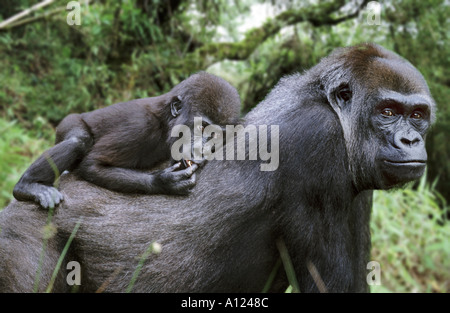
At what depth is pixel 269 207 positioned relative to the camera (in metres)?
3.20

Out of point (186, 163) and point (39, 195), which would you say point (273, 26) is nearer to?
point (186, 163)

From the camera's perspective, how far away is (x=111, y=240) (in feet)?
10.9

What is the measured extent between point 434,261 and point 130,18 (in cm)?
620

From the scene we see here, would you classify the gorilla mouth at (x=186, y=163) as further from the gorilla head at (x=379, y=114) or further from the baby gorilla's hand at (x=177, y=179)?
the gorilla head at (x=379, y=114)

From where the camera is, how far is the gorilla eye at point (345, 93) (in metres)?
3.27

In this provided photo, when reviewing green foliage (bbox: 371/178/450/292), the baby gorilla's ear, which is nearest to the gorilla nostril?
the baby gorilla's ear

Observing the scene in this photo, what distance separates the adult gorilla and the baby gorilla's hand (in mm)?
71

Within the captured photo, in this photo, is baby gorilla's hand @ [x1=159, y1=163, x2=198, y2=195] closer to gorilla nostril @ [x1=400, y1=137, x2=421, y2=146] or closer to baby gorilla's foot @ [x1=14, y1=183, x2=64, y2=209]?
baby gorilla's foot @ [x1=14, y1=183, x2=64, y2=209]

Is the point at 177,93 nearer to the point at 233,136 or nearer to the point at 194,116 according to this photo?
the point at 194,116

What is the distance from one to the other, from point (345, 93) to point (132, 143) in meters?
1.57

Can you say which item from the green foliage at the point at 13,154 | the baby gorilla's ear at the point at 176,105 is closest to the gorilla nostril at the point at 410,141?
the baby gorilla's ear at the point at 176,105

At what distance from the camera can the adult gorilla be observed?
10.2 feet

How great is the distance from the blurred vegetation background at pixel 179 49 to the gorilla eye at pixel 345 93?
3.85m

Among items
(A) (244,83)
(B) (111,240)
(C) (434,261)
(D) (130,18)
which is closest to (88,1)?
(D) (130,18)
